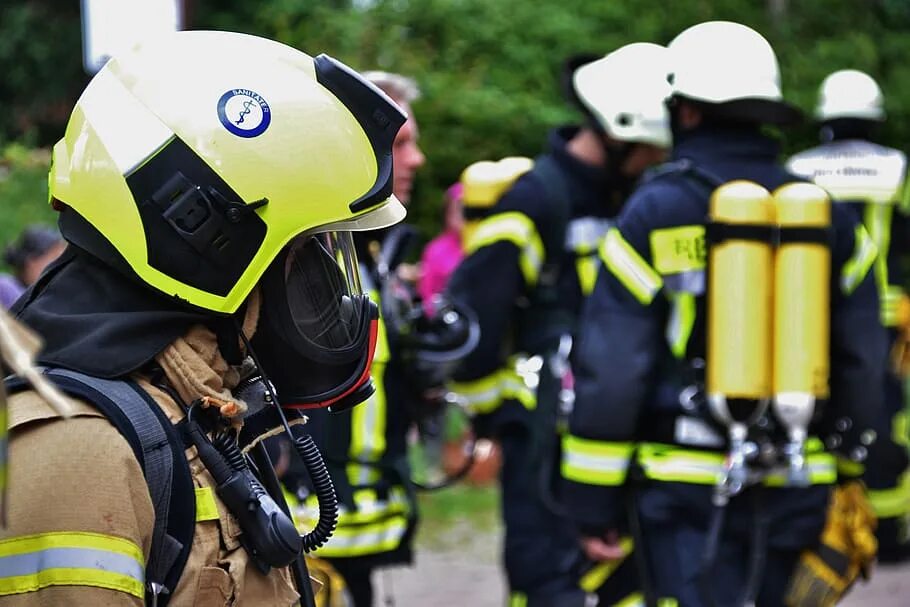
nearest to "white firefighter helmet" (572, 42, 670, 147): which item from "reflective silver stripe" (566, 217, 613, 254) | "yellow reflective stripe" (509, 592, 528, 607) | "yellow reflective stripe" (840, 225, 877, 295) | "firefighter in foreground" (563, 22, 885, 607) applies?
"reflective silver stripe" (566, 217, 613, 254)

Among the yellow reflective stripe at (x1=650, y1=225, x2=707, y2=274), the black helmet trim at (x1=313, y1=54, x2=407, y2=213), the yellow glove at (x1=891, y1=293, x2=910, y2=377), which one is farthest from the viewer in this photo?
the yellow glove at (x1=891, y1=293, x2=910, y2=377)

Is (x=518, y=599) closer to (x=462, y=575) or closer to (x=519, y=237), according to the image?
(x=519, y=237)

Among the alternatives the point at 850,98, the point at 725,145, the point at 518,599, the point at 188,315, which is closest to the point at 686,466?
the point at 725,145

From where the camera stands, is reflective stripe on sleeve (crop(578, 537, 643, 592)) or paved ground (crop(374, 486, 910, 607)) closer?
reflective stripe on sleeve (crop(578, 537, 643, 592))

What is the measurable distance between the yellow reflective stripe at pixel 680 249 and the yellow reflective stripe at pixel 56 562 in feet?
8.32

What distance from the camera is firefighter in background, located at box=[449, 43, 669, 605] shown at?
540 cm

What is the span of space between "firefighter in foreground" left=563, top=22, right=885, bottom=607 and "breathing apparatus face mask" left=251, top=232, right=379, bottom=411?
1895 millimetres

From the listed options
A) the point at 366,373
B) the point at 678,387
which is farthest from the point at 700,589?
the point at 366,373

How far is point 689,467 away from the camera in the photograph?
4211mm

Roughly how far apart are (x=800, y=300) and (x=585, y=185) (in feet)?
5.58

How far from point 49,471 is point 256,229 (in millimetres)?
470

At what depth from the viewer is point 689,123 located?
440 centimetres

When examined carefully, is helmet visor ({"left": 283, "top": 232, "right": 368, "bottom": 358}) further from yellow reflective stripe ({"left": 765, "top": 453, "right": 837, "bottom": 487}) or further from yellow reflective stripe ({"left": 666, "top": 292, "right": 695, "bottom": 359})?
yellow reflective stripe ({"left": 765, "top": 453, "right": 837, "bottom": 487})

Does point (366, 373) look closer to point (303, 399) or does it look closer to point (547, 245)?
point (303, 399)
